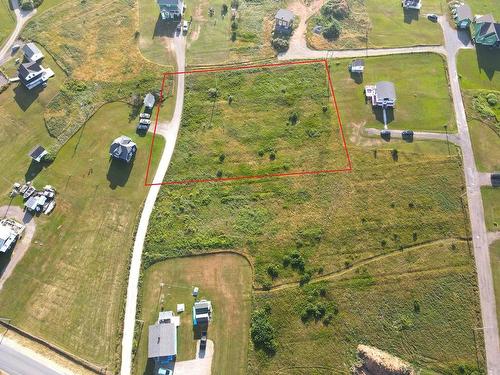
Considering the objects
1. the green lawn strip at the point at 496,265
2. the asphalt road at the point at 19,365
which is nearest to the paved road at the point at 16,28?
the asphalt road at the point at 19,365

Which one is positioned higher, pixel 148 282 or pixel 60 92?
pixel 60 92

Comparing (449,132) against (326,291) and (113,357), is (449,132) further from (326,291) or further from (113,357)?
(113,357)

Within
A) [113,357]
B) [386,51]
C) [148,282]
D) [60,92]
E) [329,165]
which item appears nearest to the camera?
[113,357]

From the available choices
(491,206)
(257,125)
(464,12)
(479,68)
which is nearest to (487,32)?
(464,12)

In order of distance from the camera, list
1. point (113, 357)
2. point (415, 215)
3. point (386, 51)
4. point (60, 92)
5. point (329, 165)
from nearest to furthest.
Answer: point (113, 357)
point (415, 215)
point (329, 165)
point (60, 92)
point (386, 51)

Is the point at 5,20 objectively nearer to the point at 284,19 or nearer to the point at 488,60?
the point at 284,19

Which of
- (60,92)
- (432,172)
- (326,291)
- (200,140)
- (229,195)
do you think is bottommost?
(326,291)

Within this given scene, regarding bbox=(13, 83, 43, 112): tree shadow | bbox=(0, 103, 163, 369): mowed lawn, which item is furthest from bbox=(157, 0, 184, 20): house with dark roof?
bbox=(13, 83, 43, 112): tree shadow

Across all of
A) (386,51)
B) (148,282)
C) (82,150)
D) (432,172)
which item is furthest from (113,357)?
(386,51)

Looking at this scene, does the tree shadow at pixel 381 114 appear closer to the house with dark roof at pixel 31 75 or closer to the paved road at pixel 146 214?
the paved road at pixel 146 214
